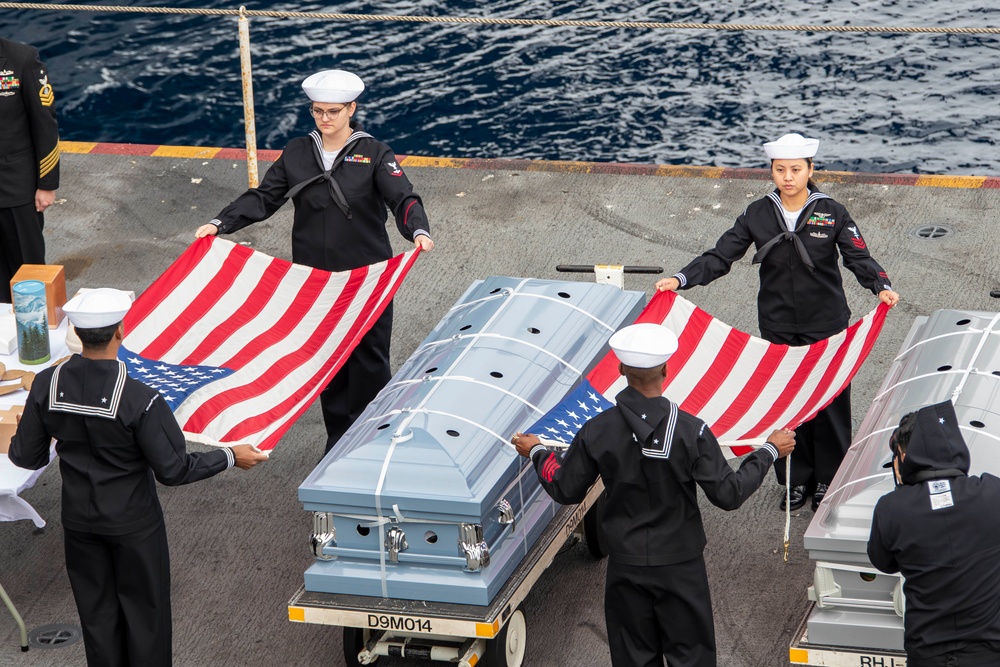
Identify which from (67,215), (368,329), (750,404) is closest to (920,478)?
(750,404)

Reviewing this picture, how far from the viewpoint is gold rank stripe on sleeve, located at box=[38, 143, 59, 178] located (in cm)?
927

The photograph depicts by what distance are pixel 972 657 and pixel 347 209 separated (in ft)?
13.6

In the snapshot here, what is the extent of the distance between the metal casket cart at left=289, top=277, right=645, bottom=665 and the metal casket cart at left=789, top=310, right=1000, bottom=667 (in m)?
1.30

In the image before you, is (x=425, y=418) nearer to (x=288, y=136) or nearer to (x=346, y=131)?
(x=346, y=131)

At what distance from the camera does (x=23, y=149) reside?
9.23 meters

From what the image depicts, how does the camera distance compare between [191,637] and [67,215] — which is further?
[67,215]

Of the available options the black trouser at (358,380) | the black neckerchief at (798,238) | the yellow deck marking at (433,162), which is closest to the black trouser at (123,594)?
the black trouser at (358,380)

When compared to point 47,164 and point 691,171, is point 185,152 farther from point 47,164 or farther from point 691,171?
point 691,171

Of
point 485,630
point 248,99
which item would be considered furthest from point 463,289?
point 485,630

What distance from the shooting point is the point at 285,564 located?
7820 millimetres

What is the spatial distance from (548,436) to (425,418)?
22.8 inches

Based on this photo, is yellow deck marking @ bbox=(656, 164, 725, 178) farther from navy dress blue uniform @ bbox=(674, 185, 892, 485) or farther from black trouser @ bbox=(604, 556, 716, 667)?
black trouser @ bbox=(604, 556, 716, 667)

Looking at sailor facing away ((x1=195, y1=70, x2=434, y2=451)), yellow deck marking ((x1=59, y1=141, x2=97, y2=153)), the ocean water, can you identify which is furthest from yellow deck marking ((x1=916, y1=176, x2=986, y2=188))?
yellow deck marking ((x1=59, y1=141, x2=97, y2=153))

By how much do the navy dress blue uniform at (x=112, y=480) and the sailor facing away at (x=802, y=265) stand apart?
9.06 feet
